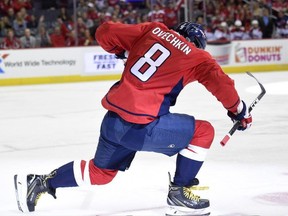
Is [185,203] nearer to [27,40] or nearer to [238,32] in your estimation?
[27,40]

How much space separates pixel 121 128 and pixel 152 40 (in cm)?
45

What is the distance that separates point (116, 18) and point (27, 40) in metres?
2.05

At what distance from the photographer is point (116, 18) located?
14.2m

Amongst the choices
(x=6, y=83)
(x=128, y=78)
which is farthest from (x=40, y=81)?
(x=128, y=78)

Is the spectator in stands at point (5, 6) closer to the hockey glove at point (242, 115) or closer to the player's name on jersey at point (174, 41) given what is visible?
the player's name on jersey at point (174, 41)

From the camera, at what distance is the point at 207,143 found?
12.3 ft

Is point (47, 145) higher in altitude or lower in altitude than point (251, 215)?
lower

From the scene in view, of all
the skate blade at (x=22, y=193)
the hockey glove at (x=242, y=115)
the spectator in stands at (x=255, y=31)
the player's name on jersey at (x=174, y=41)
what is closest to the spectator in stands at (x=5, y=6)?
the spectator in stands at (x=255, y=31)

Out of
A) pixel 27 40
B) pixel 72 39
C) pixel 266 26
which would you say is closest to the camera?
pixel 27 40

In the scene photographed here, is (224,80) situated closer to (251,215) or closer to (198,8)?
(251,215)

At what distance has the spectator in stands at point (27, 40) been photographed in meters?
12.8

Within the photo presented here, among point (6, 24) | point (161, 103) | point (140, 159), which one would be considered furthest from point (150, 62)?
point (6, 24)

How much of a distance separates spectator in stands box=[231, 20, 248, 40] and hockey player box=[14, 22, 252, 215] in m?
11.1

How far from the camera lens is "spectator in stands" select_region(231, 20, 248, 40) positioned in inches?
585
